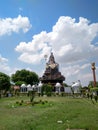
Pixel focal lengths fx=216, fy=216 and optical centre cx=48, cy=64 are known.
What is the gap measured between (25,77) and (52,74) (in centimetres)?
1050

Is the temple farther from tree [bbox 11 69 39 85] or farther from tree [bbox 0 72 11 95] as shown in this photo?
tree [bbox 0 72 11 95]

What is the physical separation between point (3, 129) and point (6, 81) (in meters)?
50.8

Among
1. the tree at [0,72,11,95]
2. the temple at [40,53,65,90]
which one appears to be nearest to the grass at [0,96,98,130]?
the tree at [0,72,11,95]

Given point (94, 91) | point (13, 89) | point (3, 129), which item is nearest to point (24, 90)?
point (13, 89)

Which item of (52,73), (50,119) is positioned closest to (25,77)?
(52,73)

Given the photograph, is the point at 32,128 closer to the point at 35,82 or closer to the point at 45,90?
the point at 45,90

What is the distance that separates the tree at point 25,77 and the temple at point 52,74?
4864mm

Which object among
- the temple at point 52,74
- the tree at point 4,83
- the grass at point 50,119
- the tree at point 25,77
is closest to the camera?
the grass at point 50,119

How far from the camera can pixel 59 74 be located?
8044cm

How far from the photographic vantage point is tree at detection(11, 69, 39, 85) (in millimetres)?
82125

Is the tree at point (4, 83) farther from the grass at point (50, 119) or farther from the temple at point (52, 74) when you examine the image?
the grass at point (50, 119)

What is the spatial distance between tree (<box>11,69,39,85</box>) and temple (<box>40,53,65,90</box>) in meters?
4.86

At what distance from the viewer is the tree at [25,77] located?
269 ft

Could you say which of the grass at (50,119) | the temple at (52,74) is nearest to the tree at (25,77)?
the temple at (52,74)
